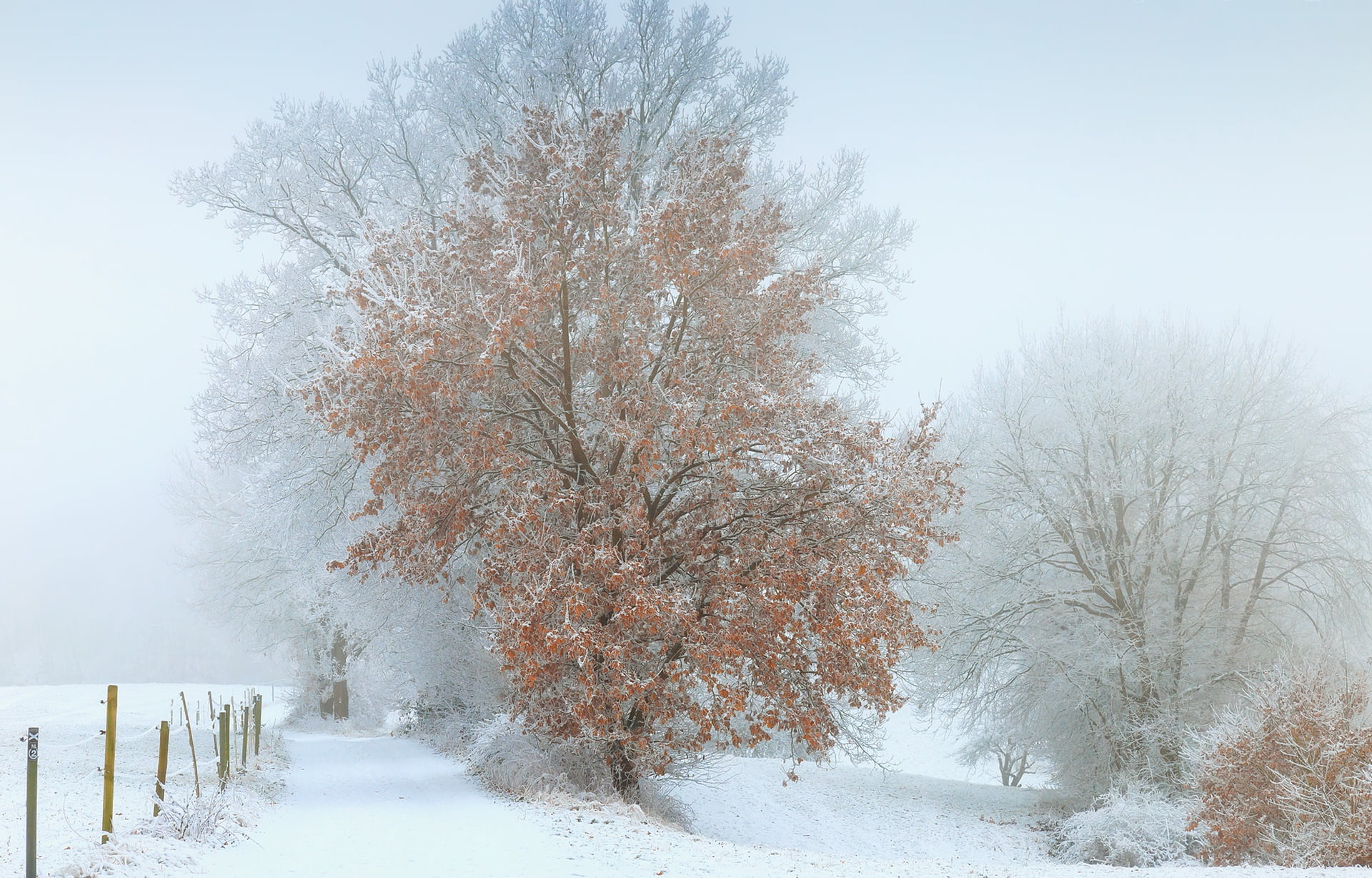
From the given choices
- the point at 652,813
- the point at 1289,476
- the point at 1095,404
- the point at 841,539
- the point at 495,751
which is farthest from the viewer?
the point at 1095,404

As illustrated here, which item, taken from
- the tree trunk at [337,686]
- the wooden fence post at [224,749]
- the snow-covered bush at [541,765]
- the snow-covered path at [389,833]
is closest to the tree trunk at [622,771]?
the snow-covered bush at [541,765]

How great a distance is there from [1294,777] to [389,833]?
1010 cm

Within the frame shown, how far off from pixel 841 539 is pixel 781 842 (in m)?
5.92

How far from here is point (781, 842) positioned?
46.7ft

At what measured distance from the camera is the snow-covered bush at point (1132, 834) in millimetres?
14133

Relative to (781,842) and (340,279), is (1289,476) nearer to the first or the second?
(781,842)

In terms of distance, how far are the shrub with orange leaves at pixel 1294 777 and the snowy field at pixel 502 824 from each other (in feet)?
5.69

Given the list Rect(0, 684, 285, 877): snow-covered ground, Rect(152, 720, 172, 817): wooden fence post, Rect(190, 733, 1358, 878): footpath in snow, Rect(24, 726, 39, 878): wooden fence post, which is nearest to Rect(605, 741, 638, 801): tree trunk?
Rect(190, 733, 1358, 878): footpath in snow

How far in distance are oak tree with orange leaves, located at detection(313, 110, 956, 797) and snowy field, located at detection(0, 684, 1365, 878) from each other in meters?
1.49

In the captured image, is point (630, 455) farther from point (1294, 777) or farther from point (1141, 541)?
point (1141, 541)

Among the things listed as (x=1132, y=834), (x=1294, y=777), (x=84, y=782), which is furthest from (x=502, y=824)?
(x=1132, y=834)

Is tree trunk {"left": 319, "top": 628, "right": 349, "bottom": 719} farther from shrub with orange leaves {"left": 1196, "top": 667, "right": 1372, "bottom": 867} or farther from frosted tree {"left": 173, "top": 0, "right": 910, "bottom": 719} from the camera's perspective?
shrub with orange leaves {"left": 1196, "top": 667, "right": 1372, "bottom": 867}

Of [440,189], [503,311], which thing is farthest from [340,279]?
[503,311]

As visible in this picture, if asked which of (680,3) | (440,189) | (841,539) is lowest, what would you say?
(841,539)
